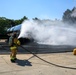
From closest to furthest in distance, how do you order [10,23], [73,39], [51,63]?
[51,63] → [73,39] → [10,23]

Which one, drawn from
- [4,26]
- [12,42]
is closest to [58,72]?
[12,42]

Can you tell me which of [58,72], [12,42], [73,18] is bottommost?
[58,72]

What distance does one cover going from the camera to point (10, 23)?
82000mm

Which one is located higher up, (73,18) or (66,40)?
(73,18)

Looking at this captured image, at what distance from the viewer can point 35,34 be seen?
2334 centimetres

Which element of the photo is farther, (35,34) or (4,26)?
(4,26)

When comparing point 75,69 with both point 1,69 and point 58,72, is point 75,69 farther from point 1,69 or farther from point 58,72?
point 1,69

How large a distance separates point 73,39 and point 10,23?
60.7 metres

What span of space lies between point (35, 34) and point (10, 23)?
59.8 m

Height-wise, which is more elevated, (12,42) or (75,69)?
(12,42)

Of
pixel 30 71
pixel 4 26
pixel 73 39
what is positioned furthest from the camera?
pixel 4 26

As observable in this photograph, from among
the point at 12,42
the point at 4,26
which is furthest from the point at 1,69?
the point at 4,26

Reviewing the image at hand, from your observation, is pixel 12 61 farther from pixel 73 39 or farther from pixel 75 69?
pixel 73 39

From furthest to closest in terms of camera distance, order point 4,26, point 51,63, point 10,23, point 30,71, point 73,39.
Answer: point 10,23 < point 4,26 < point 73,39 < point 51,63 < point 30,71
